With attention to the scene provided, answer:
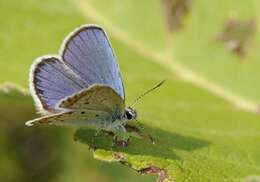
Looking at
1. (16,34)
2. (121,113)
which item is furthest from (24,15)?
(121,113)

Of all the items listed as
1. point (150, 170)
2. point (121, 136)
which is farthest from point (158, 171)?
point (121, 136)

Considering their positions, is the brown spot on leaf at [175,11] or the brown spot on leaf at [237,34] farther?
the brown spot on leaf at [175,11]

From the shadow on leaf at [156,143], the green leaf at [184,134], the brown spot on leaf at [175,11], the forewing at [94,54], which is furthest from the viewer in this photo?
the brown spot on leaf at [175,11]

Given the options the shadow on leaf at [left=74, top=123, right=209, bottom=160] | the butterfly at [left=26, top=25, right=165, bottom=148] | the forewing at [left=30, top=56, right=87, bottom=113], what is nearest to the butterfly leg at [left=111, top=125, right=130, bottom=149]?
the shadow on leaf at [left=74, top=123, right=209, bottom=160]

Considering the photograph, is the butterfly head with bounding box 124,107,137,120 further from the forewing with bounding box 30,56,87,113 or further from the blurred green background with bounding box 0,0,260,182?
the forewing with bounding box 30,56,87,113

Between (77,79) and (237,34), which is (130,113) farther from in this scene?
(237,34)

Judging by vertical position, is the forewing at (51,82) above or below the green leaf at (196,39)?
below

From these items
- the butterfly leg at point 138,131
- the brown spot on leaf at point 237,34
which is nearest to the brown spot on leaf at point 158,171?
the butterfly leg at point 138,131

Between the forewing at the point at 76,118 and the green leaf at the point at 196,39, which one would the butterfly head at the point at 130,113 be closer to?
the forewing at the point at 76,118
